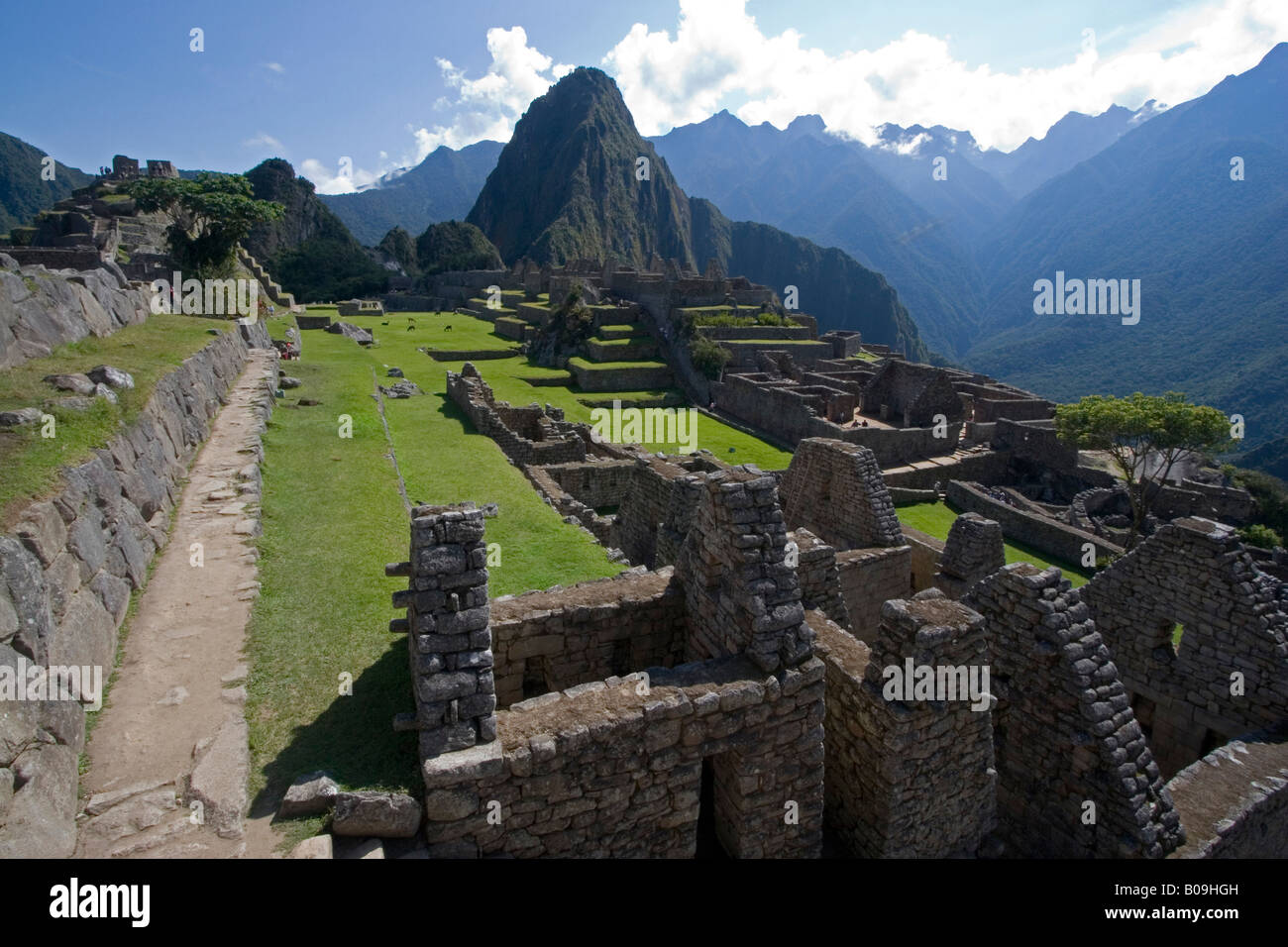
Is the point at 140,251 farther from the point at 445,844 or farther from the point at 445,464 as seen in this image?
the point at 445,844

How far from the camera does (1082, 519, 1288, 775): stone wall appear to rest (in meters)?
7.89

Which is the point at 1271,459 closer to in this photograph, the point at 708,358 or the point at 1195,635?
the point at 708,358

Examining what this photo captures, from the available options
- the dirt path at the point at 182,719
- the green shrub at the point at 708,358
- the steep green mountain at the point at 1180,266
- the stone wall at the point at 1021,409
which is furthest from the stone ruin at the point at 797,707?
the steep green mountain at the point at 1180,266

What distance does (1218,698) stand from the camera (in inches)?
325

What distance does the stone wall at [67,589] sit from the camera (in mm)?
4082

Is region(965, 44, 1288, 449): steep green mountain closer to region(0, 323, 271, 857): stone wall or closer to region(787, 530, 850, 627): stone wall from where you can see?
region(787, 530, 850, 627): stone wall

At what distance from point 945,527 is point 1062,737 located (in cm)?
2179

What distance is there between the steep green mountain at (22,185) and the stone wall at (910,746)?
129238 mm

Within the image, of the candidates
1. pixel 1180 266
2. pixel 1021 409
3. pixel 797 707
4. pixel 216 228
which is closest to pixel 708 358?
pixel 1021 409

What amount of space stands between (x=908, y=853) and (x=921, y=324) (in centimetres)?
20328

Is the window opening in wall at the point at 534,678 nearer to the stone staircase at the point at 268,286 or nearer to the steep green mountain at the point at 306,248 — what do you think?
the stone staircase at the point at 268,286

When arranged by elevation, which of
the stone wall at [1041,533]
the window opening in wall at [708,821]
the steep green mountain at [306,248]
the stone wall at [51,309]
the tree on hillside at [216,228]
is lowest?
the stone wall at [1041,533]

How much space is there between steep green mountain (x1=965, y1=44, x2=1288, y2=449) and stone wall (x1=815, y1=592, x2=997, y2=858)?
82769 mm
